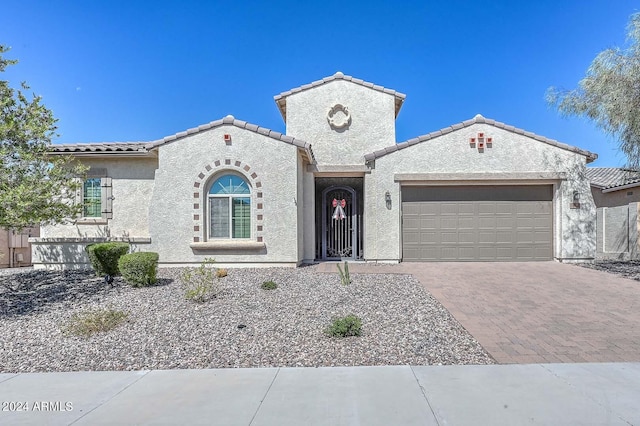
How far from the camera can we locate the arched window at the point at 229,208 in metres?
11.1

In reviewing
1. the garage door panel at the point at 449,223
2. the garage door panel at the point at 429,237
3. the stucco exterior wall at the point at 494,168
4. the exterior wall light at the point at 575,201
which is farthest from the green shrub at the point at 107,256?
the exterior wall light at the point at 575,201

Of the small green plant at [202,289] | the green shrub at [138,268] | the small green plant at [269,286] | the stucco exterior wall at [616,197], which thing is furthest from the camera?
the stucco exterior wall at [616,197]

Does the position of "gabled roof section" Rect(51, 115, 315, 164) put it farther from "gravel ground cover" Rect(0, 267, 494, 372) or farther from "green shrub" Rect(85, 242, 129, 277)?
"gravel ground cover" Rect(0, 267, 494, 372)

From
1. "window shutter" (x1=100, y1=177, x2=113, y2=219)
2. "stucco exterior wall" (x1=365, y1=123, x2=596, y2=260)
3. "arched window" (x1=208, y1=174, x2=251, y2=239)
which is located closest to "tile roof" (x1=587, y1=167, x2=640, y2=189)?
"stucco exterior wall" (x1=365, y1=123, x2=596, y2=260)

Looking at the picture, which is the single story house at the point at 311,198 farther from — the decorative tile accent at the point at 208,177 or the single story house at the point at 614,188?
the single story house at the point at 614,188

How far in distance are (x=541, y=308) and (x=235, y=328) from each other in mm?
5971

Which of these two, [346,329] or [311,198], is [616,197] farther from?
[346,329]

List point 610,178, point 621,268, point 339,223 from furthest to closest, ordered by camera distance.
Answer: point 610,178 < point 339,223 < point 621,268

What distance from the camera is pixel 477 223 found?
12297 millimetres

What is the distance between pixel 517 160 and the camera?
475 inches

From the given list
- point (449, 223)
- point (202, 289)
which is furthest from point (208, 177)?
point (449, 223)

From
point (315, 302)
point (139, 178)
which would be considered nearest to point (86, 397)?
point (315, 302)

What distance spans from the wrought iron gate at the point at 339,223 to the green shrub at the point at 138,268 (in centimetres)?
654

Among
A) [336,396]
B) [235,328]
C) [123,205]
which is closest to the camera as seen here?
[336,396]
